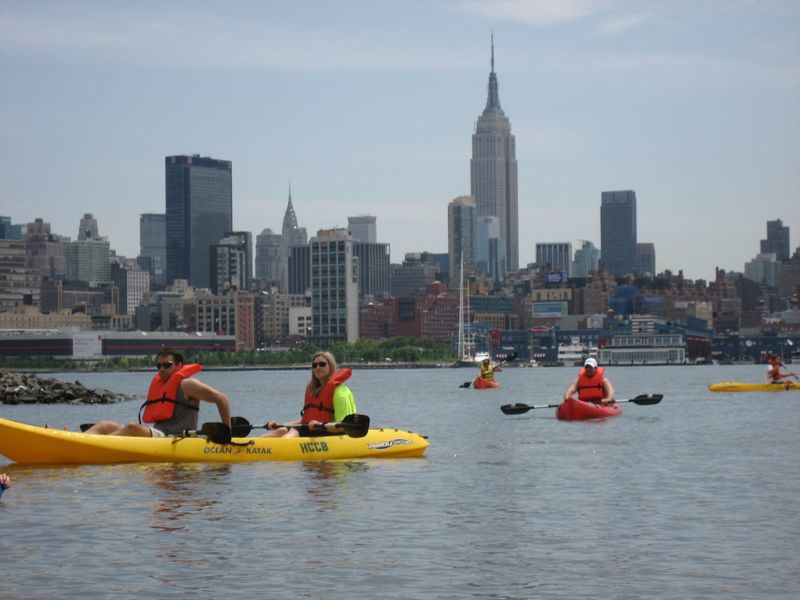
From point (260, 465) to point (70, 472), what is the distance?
3.73 metres

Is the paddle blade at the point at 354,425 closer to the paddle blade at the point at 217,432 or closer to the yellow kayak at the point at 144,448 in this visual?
the yellow kayak at the point at 144,448

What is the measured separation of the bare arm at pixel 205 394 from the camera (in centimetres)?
2578

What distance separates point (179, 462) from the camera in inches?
1105

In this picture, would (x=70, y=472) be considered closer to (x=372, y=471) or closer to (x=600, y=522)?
(x=372, y=471)

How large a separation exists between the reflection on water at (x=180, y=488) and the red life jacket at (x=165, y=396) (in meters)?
1.06

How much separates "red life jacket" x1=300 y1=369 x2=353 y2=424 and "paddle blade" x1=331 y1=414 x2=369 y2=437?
1.33ft

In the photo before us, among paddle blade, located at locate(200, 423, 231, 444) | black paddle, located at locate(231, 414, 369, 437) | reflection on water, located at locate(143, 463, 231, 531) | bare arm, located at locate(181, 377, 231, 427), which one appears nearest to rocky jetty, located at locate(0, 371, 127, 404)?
black paddle, located at locate(231, 414, 369, 437)

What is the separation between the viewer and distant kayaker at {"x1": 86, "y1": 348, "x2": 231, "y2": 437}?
86.7 ft

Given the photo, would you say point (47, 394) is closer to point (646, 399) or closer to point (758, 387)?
point (758, 387)

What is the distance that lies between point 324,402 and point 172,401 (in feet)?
10.7

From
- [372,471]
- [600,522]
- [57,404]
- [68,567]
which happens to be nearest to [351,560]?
[68,567]

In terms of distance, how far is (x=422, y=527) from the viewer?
21.7m

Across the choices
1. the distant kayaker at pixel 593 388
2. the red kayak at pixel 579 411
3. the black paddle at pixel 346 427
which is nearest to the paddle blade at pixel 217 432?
the black paddle at pixel 346 427

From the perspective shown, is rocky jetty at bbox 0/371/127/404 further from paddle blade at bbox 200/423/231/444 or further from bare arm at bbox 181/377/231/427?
bare arm at bbox 181/377/231/427
